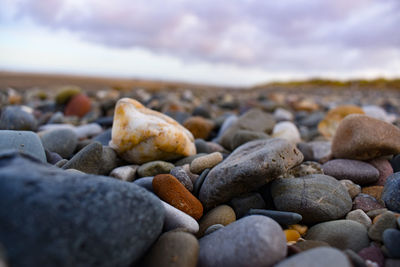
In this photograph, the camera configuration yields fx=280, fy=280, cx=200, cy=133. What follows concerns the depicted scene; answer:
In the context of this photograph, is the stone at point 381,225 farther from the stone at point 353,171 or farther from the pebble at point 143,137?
the pebble at point 143,137

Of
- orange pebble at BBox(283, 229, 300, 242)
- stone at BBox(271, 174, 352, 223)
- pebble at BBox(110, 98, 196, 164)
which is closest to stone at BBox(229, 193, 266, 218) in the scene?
stone at BBox(271, 174, 352, 223)

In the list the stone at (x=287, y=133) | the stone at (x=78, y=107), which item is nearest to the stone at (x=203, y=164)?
the stone at (x=287, y=133)

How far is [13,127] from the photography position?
383cm

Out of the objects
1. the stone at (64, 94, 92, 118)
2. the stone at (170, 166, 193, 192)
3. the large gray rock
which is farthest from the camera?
the stone at (64, 94, 92, 118)

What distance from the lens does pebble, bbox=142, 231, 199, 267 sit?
154 centimetres

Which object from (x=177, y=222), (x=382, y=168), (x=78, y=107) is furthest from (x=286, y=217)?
(x=78, y=107)

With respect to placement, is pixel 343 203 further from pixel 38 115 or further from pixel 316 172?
pixel 38 115

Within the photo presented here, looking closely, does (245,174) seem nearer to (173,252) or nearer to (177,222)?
(177,222)

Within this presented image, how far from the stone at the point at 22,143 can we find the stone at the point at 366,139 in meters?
2.90

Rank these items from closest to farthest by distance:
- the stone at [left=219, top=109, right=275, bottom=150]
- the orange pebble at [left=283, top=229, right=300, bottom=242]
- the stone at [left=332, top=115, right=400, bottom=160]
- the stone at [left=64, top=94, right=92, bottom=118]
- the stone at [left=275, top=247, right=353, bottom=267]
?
the stone at [left=275, top=247, right=353, bottom=267], the orange pebble at [left=283, top=229, right=300, bottom=242], the stone at [left=332, top=115, right=400, bottom=160], the stone at [left=219, top=109, right=275, bottom=150], the stone at [left=64, top=94, right=92, bottom=118]

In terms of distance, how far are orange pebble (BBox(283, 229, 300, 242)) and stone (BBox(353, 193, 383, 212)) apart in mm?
673

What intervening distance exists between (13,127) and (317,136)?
4.49 meters

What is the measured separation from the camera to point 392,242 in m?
Answer: 1.58

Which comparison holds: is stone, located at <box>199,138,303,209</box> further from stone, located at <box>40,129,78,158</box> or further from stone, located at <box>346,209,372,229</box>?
stone, located at <box>40,129,78,158</box>
